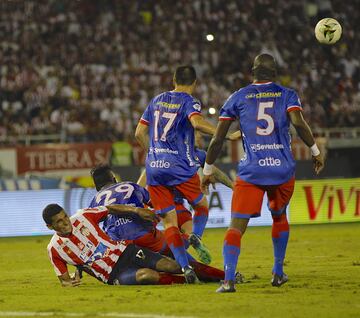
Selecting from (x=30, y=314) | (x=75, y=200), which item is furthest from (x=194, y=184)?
(x=75, y=200)

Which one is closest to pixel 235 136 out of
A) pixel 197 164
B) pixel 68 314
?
pixel 197 164

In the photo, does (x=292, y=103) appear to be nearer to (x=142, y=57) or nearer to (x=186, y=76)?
(x=186, y=76)

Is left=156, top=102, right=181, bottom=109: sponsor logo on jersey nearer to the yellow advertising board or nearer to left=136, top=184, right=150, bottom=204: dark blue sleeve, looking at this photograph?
left=136, top=184, right=150, bottom=204: dark blue sleeve

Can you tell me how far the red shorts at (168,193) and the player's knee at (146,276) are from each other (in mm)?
670

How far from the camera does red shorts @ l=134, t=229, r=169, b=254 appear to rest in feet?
36.5

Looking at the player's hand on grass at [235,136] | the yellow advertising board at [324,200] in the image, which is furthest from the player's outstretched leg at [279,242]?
the yellow advertising board at [324,200]

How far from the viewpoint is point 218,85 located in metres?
29.7

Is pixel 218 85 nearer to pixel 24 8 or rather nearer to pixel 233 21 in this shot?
pixel 233 21

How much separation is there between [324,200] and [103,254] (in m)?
11.5

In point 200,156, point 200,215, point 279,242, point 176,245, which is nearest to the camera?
point 279,242

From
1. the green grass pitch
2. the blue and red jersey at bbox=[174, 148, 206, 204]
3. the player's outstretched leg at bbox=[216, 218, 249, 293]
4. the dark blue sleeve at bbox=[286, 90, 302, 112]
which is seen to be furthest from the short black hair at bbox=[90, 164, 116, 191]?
the dark blue sleeve at bbox=[286, 90, 302, 112]

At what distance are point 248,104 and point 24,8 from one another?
2185 centimetres

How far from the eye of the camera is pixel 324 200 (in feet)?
70.3

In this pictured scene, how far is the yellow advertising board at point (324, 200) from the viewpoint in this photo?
69.9 feet
